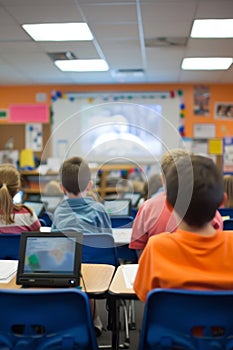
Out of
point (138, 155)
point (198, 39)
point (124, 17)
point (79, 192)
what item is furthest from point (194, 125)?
point (79, 192)

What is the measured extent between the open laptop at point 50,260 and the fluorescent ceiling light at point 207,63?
3827 millimetres

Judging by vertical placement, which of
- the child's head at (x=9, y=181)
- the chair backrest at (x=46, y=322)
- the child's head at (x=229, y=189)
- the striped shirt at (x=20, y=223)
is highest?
the child's head at (x=9, y=181)

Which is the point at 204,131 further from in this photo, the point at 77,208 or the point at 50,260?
the point at 50,260

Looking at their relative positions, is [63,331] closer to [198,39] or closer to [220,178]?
[220,178]

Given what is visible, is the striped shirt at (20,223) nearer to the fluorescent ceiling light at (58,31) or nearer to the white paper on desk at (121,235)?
the white paper on desk at (121,235)

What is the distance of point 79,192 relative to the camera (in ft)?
8.72

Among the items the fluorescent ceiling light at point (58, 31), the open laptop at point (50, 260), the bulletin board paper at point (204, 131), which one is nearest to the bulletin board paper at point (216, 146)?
the bulletin board paper at point (204, 131)

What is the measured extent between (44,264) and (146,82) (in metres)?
5.25

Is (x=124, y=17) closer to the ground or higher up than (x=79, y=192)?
higher up

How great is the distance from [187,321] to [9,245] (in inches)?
52.7

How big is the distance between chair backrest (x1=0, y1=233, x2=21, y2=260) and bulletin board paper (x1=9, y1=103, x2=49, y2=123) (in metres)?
4.66

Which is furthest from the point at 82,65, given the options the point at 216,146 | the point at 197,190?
the point at 197,190

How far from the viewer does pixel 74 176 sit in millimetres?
Answer: 2664

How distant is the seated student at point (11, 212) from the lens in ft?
8.61
